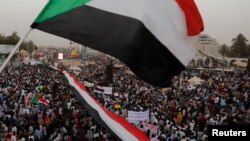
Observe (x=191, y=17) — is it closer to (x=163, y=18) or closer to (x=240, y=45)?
(x=163, y=18)

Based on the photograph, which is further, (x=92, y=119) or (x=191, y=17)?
(x=92, y=119)

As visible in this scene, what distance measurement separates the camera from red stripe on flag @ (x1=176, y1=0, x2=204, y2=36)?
501cm

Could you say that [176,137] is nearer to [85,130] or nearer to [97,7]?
[85,130]

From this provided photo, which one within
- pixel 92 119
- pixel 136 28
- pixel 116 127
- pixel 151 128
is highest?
pixel 136 28

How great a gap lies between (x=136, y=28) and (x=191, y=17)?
34.2 inches

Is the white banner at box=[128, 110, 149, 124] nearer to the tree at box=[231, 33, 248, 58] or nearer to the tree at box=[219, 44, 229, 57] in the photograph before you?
the tree at box=[231, 33, 248, 58]

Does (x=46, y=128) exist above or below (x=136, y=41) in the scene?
below

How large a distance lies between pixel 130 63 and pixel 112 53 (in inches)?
9.7

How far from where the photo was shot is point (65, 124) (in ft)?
47.0

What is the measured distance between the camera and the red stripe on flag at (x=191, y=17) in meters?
5.01

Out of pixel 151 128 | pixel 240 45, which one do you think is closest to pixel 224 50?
pixel 240 45

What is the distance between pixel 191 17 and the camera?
16.6ft

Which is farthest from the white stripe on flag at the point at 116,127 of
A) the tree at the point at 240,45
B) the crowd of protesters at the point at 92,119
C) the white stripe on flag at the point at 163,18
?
the tree at the point at 240,45

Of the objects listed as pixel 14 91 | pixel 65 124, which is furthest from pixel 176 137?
pixel 14 91
